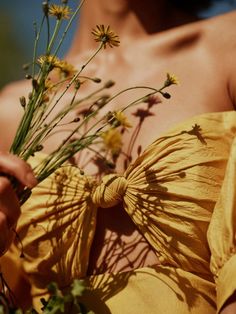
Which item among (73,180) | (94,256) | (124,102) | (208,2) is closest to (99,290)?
(94,256)

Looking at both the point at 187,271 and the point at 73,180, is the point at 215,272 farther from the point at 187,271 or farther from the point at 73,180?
the point at 73,180

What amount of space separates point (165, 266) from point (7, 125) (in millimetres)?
446

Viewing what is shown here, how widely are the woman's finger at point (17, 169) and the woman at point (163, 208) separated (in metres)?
0.24

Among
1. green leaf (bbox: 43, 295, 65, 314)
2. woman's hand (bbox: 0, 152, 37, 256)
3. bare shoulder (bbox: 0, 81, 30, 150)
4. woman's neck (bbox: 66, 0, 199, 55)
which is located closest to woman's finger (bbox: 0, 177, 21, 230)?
woman's hand (bbox: 0, 152, 37, 256)

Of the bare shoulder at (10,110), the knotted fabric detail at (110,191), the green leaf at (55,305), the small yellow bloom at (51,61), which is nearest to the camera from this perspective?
the green leaf at (55,305)

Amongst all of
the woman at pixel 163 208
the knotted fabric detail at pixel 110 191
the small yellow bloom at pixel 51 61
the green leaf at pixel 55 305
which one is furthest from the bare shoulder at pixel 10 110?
the green leaf at pixel 55 305

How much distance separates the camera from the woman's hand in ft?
2.43

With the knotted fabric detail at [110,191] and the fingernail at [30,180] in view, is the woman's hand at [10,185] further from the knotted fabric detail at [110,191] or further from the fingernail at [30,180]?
the knotted fabric detail at [110,191]

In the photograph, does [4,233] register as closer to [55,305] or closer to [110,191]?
[55,305]

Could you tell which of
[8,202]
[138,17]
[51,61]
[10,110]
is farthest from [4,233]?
[138,17]

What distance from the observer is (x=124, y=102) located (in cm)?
111

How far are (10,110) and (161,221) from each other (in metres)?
0.44

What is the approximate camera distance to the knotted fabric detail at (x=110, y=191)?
0.96 metres

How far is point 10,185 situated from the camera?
0.76m
